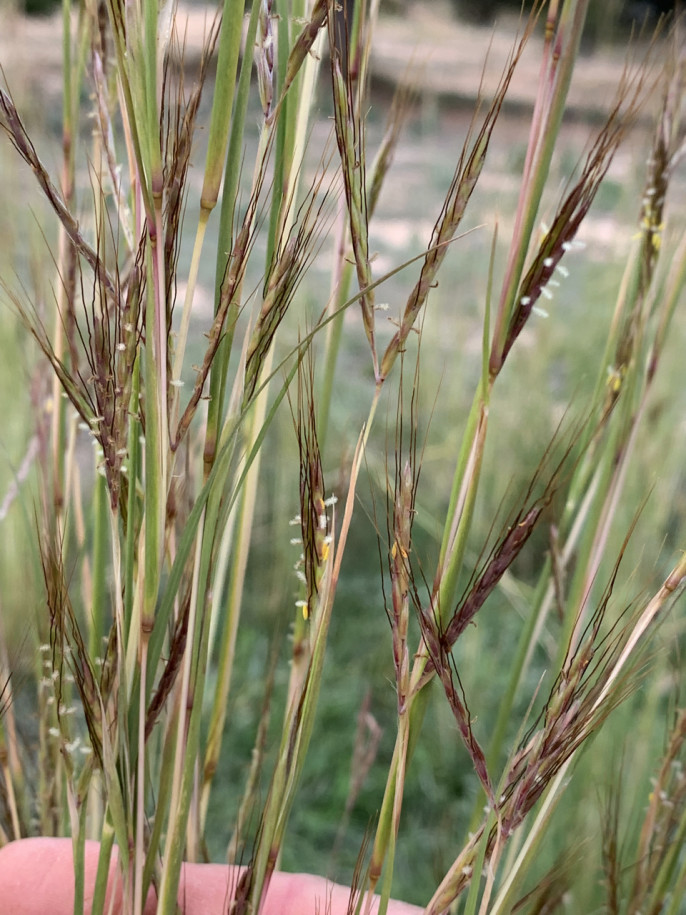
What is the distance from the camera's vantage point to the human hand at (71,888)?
0.48 m

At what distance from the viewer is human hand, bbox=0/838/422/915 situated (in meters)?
0.48

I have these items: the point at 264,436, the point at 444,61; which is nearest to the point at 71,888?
the point at 264,436

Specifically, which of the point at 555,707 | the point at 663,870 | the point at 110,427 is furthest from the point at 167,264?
the point at 663,870

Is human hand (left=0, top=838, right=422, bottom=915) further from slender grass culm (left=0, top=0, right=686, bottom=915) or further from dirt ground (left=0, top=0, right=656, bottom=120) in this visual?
dirt ground (left=0, top=0, right=656, bottom=120)

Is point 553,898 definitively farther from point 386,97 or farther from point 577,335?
point 386,97

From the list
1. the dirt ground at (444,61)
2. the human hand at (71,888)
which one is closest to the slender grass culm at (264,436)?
the human hand at (71,888)

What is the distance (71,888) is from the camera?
502 mm

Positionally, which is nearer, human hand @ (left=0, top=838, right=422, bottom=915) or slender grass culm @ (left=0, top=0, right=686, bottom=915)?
slender grass culm @ (left=0, top=0, right=686, bottom=915)

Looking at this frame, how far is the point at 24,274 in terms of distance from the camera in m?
1.74

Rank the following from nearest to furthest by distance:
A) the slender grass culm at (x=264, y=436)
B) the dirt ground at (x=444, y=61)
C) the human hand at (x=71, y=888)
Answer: the slender grass culm at (x=264, y=436), the human hand at (x=71, y=888), the dirt ground at (x=444, y=61)

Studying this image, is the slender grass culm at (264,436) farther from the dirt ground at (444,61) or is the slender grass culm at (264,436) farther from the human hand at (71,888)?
the dirt ground at (444,61)

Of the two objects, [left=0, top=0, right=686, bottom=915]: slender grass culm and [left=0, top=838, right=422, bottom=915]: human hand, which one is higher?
[left=0, top=0, right=686, bottom=915]: slender grass culm


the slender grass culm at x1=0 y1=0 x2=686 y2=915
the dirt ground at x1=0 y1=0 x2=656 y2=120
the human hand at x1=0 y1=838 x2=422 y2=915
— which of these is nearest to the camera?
the slender grass culm at x1=0 y1=0 x2=686 y2=915

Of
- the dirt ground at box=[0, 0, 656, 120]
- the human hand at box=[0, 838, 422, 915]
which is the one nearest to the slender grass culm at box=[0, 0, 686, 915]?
the human hand at box=[0, 838, 422, 915]
